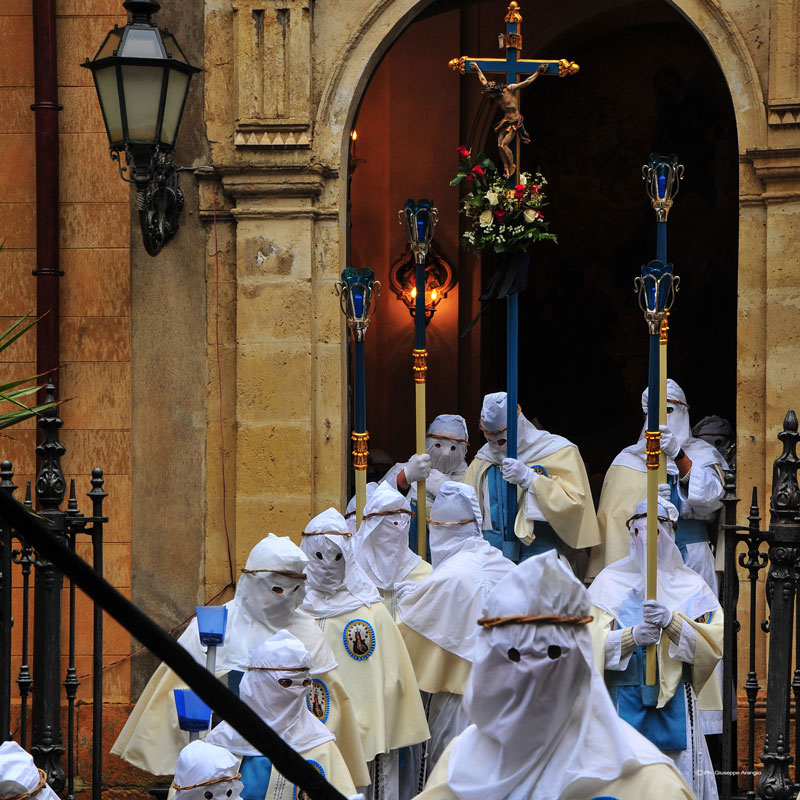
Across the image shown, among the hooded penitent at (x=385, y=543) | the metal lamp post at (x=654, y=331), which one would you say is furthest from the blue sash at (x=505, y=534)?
the metal lamp post at (x=654, y=331)

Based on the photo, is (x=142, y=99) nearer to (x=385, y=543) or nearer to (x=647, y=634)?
(x=385, y=543)

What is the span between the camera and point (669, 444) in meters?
9.41

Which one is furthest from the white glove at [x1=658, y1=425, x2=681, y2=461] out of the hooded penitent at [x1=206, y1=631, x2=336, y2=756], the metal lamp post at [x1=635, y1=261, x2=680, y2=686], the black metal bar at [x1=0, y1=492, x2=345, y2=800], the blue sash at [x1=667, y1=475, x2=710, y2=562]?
the black metal bar at [x1=0, y1=492, x2=345, y2=800]

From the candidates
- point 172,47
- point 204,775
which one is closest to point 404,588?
point 204,775

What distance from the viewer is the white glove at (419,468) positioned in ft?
30.8

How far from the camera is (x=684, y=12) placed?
32.7ft

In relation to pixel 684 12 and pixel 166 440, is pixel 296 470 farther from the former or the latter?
pixel 684 12

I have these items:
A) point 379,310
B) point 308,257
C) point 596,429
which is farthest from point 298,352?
point 596,429

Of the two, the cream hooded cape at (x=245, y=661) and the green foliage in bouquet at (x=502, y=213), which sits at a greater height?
the green foliage in bouquet at (x=502, y=213)

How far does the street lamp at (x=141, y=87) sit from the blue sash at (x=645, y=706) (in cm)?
391

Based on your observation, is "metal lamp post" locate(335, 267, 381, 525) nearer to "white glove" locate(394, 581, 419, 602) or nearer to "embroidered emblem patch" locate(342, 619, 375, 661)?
"white glove" locate(394, 581, 419, 602)

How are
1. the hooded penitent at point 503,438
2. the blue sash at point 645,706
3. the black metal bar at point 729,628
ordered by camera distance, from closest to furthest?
1. the black metal bar at point 729,628
2. the blue sash at point 645,706
3. the hooded penitent at point 503,438

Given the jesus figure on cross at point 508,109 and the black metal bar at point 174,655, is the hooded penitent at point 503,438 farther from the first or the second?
the black metal bar at point 174,655

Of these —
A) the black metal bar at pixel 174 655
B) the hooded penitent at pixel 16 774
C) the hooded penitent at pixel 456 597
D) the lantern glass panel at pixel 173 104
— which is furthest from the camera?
the lantern glass panel at pixel 173 104
